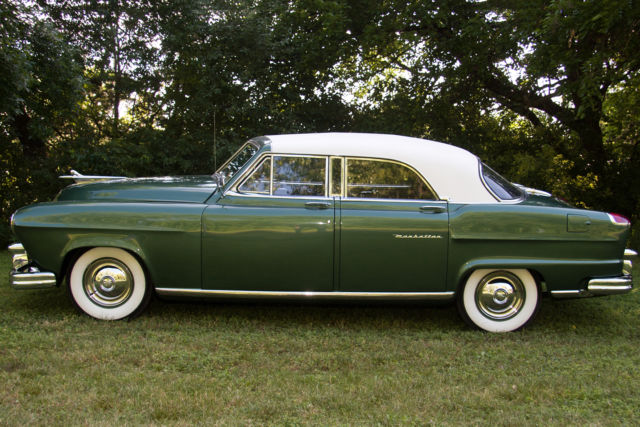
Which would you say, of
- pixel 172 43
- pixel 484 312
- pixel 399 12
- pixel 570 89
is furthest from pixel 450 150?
pixel 172 43

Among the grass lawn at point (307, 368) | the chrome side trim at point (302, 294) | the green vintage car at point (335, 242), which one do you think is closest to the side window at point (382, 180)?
the green vintage car at point (335, 242)

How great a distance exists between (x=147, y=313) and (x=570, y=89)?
740 centimetres

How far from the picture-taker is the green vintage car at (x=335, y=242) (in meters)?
4.15

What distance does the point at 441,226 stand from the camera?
4152 millimetres

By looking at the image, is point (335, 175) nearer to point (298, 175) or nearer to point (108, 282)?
point (298, 175)

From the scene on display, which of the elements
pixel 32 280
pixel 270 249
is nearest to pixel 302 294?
pixel 270 249

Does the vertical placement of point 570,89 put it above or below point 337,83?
below

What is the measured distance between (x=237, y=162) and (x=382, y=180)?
138cm

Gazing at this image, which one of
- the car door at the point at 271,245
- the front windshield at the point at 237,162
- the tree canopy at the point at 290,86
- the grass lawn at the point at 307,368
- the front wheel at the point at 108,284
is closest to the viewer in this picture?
the grass lawn at the point at 307,368

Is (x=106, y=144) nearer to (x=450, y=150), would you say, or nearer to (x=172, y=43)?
(x=172, y=43)

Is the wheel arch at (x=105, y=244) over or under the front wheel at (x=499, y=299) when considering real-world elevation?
over

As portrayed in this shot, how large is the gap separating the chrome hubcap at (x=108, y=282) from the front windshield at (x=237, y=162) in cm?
117

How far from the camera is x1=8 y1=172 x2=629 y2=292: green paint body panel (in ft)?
13.6

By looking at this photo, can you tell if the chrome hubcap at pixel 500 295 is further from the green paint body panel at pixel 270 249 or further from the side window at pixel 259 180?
the side window at pixel 259 180
